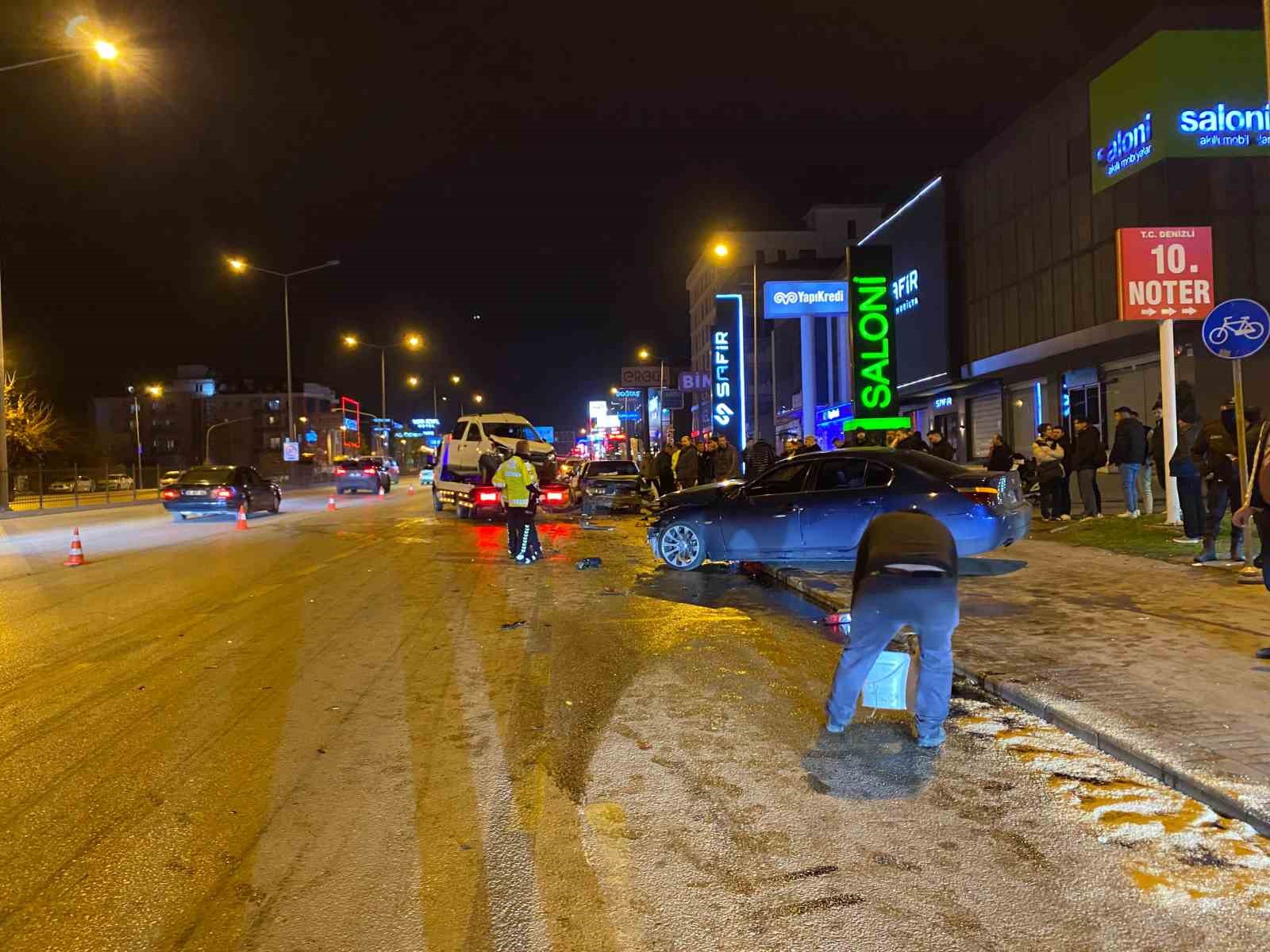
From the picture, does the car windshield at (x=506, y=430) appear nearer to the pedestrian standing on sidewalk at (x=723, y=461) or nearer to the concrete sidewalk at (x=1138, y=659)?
the pedestrian standing on sidewalk at (x=723, y=461)

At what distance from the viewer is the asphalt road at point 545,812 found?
9.59 ft

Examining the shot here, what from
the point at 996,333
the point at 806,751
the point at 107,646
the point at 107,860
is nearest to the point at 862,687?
the point at 806,751

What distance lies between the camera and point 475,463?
23359 millimetres

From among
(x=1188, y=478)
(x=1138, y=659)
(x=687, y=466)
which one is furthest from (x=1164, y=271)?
(x=687, y=466)

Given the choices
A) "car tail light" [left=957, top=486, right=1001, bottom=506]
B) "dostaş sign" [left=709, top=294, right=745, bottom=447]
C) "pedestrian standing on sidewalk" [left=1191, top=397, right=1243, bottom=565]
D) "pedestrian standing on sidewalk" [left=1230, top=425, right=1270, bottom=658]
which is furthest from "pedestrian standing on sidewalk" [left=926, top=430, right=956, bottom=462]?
"dostaş sign" [left=709, top=294, right=745, bottom=447]

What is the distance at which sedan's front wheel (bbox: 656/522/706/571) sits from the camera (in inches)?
430

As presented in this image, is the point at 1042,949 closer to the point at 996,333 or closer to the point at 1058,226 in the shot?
the point at 1058,226

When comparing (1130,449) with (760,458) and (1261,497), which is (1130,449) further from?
(760,458)

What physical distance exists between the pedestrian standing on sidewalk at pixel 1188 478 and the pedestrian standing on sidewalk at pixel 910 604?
24.1 feet

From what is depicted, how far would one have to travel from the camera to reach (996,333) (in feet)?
88.7

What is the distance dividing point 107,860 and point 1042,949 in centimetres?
348

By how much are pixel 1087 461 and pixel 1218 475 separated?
4421 mm

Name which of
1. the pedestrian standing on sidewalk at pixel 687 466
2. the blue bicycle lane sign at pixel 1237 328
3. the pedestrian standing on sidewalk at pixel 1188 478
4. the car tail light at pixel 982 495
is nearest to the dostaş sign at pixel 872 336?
the pedestrian standing on sidewalk at pixel 687 466

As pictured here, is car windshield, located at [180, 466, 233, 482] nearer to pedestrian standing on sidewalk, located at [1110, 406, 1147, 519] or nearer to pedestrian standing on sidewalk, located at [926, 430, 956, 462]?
pedestrian standing on sidewalk, located at [926, 430, 956, 462]
